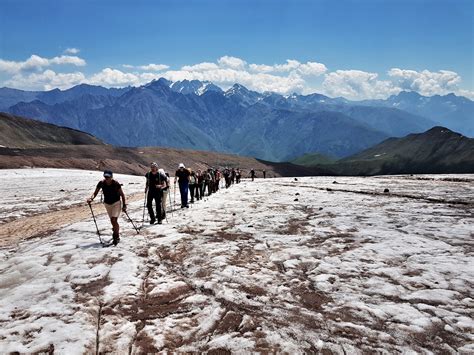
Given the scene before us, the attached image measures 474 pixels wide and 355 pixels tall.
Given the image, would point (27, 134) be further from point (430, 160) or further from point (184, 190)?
point (430, 160)

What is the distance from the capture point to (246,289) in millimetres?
8789


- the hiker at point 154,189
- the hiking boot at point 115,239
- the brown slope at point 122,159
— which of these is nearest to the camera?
the hiking boot at point 115,239

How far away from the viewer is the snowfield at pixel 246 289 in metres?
6.59

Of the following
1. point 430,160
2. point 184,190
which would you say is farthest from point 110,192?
point 430,160

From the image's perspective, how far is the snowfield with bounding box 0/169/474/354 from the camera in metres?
6.59

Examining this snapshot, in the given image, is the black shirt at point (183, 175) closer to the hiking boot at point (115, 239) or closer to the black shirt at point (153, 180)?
the black shirt at point (153, 180)

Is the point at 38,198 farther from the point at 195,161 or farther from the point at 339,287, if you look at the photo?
the point at 195,161

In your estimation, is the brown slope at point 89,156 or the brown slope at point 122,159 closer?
the brown slope at point 122,159

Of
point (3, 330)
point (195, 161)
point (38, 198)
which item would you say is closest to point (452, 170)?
point (195, 161)

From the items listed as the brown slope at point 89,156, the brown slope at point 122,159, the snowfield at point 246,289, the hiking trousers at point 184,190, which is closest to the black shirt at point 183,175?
the hiking trousers at point 184,190

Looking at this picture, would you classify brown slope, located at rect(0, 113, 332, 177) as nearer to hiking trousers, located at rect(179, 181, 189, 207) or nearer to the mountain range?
the mountain range

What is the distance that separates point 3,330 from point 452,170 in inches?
6979

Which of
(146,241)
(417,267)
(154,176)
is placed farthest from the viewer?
(154,176)

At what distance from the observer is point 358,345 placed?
20.7ft
